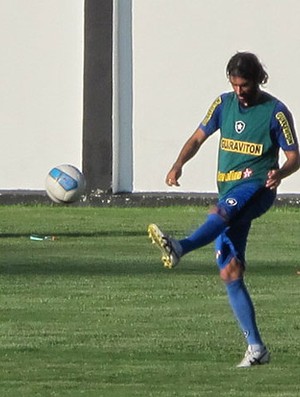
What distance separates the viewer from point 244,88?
32.1ft

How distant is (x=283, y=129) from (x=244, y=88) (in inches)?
13.5

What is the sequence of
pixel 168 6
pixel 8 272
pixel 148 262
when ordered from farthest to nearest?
pixel 168 6 < pixel 148 262 < pixel 8 272

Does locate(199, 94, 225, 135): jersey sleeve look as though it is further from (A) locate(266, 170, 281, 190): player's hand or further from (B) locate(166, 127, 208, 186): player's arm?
(A) locate(266, 170, 281, 190): player's hand

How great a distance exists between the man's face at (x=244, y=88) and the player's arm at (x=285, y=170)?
1.27 ft

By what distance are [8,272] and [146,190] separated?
9675 mm

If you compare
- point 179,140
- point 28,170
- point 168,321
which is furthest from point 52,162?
point 168,321

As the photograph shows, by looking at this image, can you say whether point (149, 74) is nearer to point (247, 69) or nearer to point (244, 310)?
point (244, 310)

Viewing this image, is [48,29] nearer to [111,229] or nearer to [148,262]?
[111,229]

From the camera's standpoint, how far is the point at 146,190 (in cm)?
2450

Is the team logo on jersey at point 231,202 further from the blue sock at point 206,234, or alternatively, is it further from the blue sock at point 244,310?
the blue sock at point 244,310

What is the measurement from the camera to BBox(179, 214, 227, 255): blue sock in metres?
9.72

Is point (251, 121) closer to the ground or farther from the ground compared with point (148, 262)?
farther from the ground

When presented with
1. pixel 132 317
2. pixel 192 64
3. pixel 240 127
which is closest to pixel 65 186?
pixel 132 317

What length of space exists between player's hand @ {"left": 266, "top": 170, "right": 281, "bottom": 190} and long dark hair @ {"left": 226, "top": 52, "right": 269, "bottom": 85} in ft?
1.74
